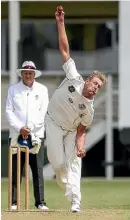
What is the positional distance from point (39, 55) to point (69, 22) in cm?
118

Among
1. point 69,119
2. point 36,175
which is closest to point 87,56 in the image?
point 36,175

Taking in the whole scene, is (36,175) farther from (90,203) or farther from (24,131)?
(90,203)

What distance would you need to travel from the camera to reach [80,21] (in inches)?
860

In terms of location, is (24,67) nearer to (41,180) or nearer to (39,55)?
(41,180)

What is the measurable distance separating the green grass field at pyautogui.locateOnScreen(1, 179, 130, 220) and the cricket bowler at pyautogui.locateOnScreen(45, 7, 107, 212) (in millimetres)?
352

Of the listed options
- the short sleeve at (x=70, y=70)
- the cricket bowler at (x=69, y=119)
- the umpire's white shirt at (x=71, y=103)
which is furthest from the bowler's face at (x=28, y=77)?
the short sleeve at (x=70, y=70)

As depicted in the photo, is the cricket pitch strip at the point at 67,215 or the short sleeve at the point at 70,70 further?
the short sleeve at the point at 70,70

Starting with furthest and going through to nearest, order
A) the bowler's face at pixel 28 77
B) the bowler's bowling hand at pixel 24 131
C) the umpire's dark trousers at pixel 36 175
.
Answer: the bowler's face at pixel 28 77
the umpire's dark trousers at pixel 36 175
the bowler's bowling hand at pixel 24 131

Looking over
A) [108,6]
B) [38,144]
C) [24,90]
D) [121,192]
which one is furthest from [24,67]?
[108,6]

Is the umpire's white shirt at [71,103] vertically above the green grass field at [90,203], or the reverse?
the umpire's white shirt at [71,103]

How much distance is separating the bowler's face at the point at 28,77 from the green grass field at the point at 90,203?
1.44 metres

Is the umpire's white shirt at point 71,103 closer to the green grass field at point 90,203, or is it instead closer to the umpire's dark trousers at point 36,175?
the green grass field at point 90,203

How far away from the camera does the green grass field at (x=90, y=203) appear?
8672 mm

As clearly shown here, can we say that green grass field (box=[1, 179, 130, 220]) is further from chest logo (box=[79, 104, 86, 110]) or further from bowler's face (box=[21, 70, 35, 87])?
bowler's face (box=[21, 70, 35, 87])
